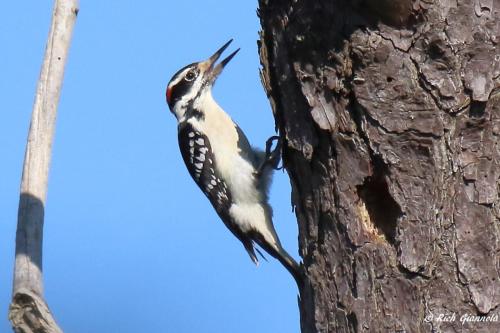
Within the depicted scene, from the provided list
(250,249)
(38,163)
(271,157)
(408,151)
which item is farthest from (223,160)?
(408,151)

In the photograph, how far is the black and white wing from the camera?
4418 mm

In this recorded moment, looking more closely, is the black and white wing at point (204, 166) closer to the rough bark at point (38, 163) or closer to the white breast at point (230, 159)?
the white breast at point (230, 159)

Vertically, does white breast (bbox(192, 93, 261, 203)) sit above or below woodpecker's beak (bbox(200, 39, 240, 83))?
below

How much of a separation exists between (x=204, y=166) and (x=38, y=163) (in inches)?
80.3

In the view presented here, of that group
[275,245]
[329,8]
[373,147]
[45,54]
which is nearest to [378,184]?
[373,147]

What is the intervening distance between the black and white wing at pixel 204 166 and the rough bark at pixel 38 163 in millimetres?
1962

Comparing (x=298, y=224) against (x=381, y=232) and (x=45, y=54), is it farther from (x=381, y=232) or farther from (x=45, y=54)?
(x=45, y=54)

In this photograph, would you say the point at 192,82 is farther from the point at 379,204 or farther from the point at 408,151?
the point at 408,151

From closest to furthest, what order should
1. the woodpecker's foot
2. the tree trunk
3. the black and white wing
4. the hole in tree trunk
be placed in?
the tree trunk → the hole in tree trunk → the woodpecker's foot → the black and white wing

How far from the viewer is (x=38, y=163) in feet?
8.05

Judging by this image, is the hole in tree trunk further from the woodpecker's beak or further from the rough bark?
the woodpecker's beak

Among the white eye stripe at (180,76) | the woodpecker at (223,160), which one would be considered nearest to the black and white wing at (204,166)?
the woodpecker at (223,160)


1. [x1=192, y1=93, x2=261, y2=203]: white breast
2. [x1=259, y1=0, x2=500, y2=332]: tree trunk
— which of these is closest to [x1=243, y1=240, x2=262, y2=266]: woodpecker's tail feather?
[x1=192, y1=93, x2=261, y2=203]: white breast

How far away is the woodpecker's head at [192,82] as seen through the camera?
4.62 m
